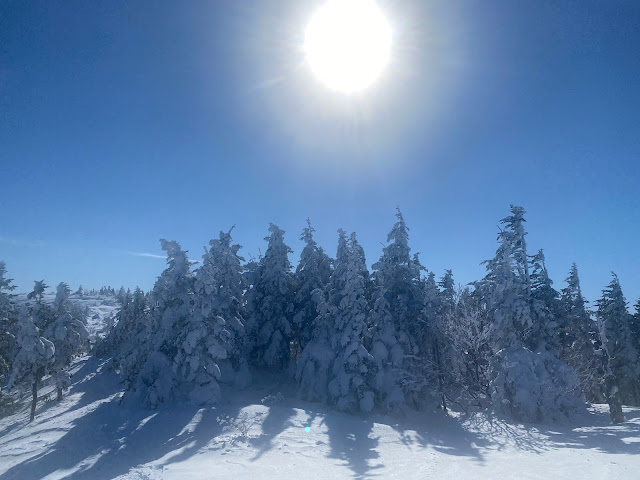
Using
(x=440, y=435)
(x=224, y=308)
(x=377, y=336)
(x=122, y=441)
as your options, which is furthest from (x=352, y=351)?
(x=122, y=441)

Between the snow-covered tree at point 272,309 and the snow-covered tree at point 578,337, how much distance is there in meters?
24.7

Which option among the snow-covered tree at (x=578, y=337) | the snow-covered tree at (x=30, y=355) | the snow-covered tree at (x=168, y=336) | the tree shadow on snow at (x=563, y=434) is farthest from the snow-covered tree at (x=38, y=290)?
the snow-covered tree at (x=578, y=337)

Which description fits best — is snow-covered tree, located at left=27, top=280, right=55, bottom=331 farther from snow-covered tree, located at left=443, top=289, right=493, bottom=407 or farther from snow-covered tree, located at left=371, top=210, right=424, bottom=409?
snow-covered tree, located at left=443, top=289, right=493, bottom=407

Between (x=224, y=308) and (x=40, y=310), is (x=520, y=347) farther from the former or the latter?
(x=40, y=310)

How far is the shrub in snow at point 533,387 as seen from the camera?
A: 2634 cm

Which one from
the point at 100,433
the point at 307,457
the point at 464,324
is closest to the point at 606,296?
the point at 464,324

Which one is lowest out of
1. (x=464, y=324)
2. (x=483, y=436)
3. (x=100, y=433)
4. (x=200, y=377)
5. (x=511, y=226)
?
(x=100, y=433)

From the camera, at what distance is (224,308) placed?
110ft

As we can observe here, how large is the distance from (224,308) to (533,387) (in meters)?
24.8

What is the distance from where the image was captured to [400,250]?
32156 mm

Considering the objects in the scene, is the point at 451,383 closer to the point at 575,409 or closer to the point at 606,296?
the point at 575,409

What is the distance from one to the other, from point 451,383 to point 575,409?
8874 mm

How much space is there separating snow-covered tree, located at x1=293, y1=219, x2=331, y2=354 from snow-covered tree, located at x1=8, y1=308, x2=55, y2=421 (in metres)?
21.7

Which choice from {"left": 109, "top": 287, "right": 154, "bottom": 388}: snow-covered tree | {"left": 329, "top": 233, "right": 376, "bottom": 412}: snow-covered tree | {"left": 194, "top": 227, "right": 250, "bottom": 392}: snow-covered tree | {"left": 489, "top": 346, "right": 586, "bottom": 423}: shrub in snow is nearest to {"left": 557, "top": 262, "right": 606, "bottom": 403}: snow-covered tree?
{"left": 489, "top": 346, "right": 586, "bottom": 423}: shrub in snow
